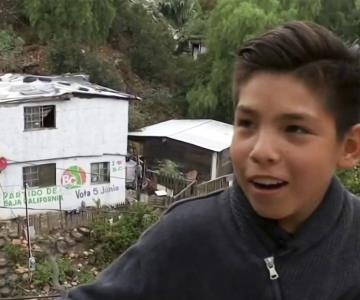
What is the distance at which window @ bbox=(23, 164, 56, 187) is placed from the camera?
→ 34.0ft

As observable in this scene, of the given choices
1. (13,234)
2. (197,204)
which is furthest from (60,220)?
(197,204)

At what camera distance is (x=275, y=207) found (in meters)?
0.86

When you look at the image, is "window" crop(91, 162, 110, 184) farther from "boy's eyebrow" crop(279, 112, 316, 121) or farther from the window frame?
"boy's eyebrow" crop(279, 112, 316, 121)

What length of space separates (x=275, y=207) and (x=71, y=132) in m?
9.98

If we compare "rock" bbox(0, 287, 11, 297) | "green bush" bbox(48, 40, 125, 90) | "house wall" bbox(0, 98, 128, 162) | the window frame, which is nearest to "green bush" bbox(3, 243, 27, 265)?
"rock" bbox(0, 287, 11, 297)

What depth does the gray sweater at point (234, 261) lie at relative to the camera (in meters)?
0.89

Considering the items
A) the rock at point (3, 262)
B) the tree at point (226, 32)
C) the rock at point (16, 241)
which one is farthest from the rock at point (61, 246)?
the tree at point (226, 32)

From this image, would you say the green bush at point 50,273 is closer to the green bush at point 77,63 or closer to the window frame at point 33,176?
the window frame at point 33,176

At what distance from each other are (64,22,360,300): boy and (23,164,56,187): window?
31.8 feet

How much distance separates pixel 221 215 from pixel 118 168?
34.1ft

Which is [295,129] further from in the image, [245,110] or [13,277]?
[13,277]

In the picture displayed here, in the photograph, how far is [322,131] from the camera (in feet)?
2.83

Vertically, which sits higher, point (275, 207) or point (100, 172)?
point (275, 207)

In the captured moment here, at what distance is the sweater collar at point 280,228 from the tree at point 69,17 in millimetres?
14025
